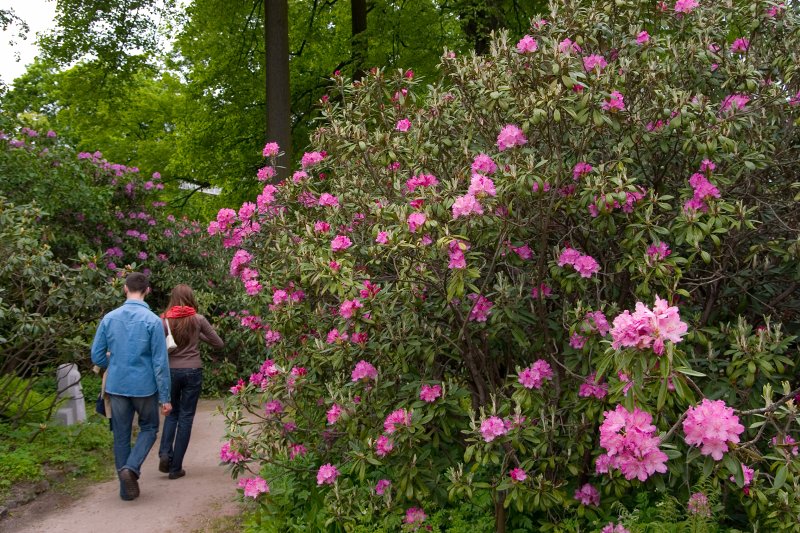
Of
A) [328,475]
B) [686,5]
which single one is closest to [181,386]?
[328,475]

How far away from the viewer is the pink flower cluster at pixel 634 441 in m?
2.59

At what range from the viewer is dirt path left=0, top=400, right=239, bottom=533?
5.34 metres

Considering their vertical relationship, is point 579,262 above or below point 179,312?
above

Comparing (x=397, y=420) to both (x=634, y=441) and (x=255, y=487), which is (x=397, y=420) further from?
(x=634, y=441)

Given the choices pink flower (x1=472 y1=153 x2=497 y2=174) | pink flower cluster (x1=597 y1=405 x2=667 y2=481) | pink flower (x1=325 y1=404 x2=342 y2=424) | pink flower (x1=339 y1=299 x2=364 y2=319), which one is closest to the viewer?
pink flower cluster (x1=597 y1=405 x2=667 y2=481)

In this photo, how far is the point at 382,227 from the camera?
4172 millimetres

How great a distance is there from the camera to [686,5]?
4344 mm

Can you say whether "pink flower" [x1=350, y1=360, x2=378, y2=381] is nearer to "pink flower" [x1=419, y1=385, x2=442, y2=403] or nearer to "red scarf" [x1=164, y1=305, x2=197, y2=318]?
"pink flower" [x1=419, y1=385, x2=442, y2=403]

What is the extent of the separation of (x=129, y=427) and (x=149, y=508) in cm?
69

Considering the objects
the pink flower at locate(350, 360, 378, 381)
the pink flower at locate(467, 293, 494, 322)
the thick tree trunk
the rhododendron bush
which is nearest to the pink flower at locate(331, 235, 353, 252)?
the rhododendron bush

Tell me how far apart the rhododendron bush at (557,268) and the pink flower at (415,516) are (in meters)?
0.01

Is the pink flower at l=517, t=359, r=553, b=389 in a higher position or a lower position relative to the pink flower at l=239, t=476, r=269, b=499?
higher

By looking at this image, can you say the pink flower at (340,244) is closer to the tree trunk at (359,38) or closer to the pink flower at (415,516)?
the pink flower at (415,516)

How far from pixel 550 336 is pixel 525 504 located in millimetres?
957
